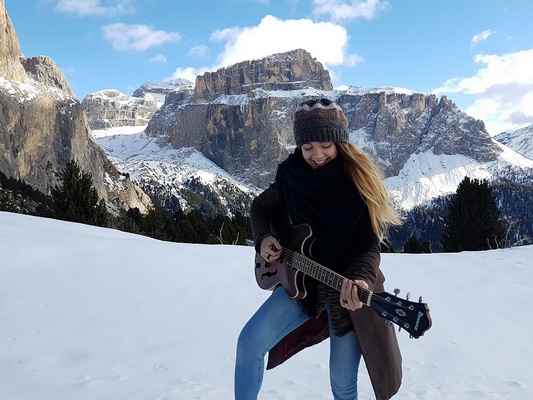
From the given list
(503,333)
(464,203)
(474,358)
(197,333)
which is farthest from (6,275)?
(464,203)

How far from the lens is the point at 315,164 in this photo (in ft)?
9.21

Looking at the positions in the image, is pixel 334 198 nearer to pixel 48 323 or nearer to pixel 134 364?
pixel 134 364

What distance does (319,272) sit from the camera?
2584 millimetres

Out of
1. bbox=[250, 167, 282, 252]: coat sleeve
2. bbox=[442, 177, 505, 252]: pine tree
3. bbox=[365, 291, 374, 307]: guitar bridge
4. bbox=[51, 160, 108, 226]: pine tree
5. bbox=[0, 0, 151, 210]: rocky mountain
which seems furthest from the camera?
bbox=[0, 0, 151, 210]: rocky mountain

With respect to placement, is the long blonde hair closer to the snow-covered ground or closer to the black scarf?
the black scarf

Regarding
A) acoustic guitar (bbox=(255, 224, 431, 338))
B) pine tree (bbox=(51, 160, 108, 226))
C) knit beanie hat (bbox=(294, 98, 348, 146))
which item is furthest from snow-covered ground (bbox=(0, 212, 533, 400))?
pine tree (bbox=(51, 160, 108, 226))

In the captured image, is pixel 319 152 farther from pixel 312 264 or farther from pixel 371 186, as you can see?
pixel 312 264

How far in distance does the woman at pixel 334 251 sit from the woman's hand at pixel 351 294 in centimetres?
12

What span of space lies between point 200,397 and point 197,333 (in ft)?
5.66

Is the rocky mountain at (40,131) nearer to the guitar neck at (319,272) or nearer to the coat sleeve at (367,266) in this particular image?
the guitar neck at (319,272)

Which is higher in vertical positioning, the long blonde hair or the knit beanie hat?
the knit beanie hat

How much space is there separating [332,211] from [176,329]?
3.58 metres

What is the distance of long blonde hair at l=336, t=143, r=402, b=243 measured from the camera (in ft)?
8.79

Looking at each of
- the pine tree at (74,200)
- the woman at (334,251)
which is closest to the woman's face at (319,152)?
the woman at (334,251)
